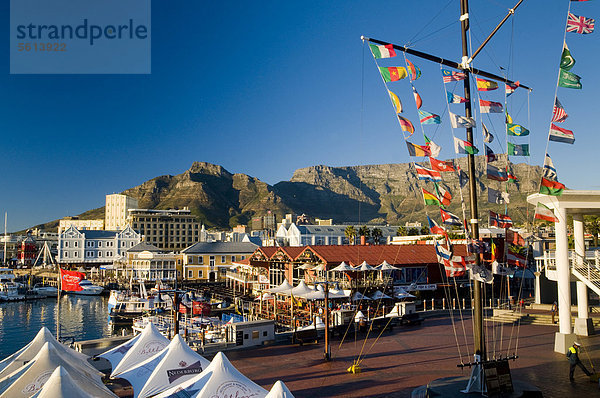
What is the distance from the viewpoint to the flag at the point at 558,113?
1446 centimetres

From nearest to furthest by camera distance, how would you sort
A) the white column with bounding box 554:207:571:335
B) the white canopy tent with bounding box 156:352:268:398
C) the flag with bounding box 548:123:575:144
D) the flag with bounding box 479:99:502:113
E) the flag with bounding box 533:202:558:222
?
the white canopy tent with bounding box 156:352:268:398, the flag with bounding box 548:123:575:144, the flag with bounding box 479:99:502:113, the flag with bounding box 533:202:558:222, the white column with bounding box 554:207:571:335

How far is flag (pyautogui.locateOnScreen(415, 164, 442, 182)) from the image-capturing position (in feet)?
48.6

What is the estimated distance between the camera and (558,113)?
14555mm

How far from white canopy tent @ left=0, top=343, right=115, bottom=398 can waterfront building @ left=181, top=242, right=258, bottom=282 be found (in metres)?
71.1

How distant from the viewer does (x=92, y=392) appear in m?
12.1

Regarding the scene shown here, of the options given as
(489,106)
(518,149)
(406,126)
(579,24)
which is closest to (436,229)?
(406,126)

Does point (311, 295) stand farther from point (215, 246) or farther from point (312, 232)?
point (312, 232)

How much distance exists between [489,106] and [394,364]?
36.4 ft

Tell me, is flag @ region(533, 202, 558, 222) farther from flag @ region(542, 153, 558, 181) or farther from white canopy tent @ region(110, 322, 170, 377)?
white canopy tent @ region(110, 322, 170, 377)

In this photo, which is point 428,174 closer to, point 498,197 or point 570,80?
point 498,197

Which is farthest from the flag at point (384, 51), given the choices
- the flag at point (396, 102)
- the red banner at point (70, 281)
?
the red banner at point (70, 281)

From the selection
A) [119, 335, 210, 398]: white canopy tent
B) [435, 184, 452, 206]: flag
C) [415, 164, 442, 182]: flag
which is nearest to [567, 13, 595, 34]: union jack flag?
[415, 164, 442, 182]: flag

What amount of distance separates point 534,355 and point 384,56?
1471 cm

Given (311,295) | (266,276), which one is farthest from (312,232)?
(311,295)
